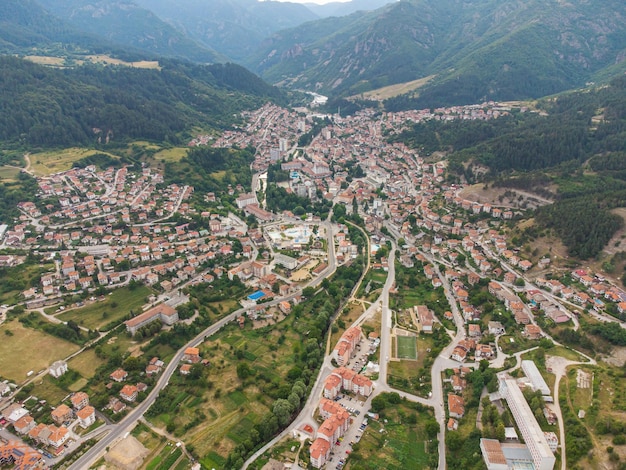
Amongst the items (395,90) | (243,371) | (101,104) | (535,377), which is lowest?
(243,371)

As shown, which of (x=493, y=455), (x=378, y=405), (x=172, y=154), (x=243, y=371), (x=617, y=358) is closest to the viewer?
(x=493, y=455)

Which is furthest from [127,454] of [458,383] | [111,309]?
[458,383]

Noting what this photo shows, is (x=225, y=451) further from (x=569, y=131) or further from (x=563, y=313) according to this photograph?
(x=569, y=131)

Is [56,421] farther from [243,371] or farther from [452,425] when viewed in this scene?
[452,425]

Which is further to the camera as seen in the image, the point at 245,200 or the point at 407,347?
the point at 245,200

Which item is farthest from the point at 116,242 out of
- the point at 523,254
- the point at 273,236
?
the point at 523,254

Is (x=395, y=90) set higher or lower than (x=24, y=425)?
higher

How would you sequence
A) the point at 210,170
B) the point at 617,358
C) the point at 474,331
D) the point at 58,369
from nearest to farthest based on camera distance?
1. the point at 617,358
2. the point at 58,369
3. the point at 474,331
4. the point at 210,170
